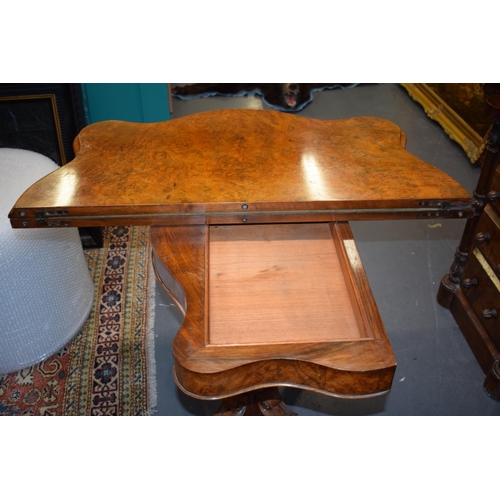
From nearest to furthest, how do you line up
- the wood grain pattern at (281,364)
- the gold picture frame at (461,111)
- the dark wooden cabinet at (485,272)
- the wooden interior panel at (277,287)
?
1. the wood grain pattern at (281,364)
2. the wooden interior panel at (277,287)
3. the dark wooden cabinet at (485,272)
4. the gold picture frame at (461,111)

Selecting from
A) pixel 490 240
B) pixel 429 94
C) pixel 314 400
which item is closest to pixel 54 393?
pixel 314 400

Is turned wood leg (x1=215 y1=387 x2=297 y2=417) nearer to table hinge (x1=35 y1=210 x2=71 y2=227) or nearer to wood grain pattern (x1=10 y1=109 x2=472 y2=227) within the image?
wood grain pattern (x1=10 y1=109 x2=472 y2=227)

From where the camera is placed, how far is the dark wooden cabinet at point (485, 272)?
173 cm

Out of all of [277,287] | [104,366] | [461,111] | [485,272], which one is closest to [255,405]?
[277,287]

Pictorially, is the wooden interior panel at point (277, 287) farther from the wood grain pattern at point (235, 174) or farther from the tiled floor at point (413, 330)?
the tiled floor at point (413, 330)

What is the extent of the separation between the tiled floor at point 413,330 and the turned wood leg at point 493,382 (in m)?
0.02

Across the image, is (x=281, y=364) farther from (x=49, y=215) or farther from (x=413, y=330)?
(x=413, y=330)

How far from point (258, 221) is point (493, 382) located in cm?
99

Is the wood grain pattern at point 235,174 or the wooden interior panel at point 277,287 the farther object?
the wood grain pattern at point 235,174

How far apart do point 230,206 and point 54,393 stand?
3.03 feet

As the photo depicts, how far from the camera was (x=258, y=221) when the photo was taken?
1.33 metres

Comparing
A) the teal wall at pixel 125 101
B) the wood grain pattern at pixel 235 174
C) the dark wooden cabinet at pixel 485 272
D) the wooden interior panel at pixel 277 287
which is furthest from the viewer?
the teal wall at pixel 125 101

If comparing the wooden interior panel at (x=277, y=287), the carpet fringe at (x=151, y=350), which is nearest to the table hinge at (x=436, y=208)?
the wooden interior panel at (x=277, y=287)

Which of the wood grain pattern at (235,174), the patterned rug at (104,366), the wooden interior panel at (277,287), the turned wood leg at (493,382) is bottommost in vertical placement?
the patterned rug at (104,366)
